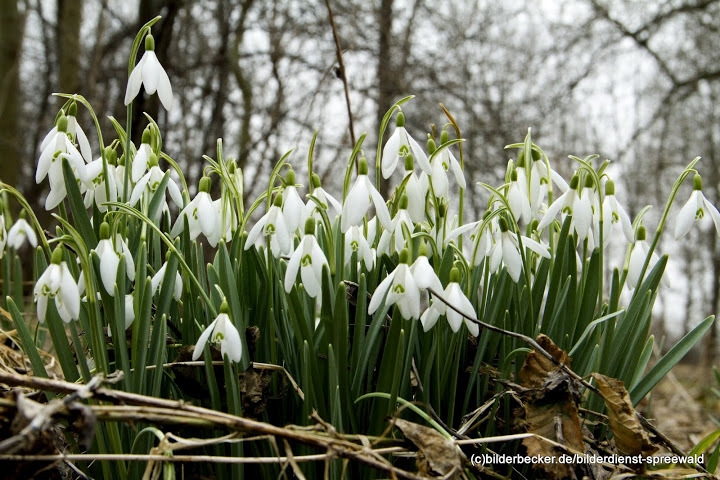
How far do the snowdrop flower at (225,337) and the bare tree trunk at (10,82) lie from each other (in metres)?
6.17

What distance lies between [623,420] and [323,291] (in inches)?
25.4

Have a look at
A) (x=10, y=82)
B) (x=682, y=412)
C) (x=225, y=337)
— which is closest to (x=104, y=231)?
(x=225, y=337)

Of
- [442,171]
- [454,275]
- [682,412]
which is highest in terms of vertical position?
[442,171]

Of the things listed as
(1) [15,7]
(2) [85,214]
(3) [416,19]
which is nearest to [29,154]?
(1) [15,7]

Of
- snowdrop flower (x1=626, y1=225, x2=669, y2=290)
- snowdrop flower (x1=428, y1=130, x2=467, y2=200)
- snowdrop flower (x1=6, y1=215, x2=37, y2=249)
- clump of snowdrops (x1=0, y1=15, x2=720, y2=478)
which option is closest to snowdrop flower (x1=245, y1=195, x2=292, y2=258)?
clump of snowdrops (x1=0, y1=15, x2=720, y2=478)

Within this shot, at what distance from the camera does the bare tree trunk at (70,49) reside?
20.6ft

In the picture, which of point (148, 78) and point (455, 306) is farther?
point (148, 78)

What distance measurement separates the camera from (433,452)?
1194 millimetres

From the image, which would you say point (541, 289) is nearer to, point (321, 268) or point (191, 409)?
point (321, 268)

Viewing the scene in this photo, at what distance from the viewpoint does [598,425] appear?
5.16ft

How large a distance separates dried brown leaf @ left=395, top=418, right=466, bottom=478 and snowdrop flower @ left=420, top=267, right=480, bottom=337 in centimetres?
19

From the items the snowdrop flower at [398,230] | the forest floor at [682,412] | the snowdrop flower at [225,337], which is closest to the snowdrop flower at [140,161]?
the snowdrop flower at [225,337]

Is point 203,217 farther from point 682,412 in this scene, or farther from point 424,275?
point 682,412

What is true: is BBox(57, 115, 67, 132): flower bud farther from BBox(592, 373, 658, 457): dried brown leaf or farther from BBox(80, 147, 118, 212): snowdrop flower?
BBox(592, 373, 658, 457): dried brown leaf
